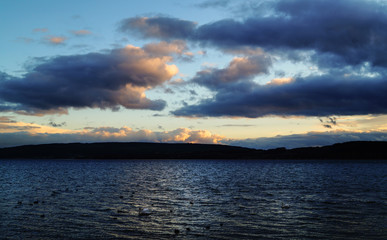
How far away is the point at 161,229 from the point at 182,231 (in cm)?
177

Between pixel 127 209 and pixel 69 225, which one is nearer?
pixel 69 225

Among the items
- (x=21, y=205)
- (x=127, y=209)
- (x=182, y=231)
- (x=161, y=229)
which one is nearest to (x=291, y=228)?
(x=182, y=231)

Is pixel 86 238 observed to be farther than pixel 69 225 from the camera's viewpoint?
No

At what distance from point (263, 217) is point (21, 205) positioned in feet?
83.9

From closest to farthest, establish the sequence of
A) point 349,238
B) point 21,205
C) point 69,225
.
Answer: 1. point 349,238
2. point 69,225
3. point 21,205

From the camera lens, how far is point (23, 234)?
23.8 m

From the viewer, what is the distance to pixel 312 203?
37.2 m

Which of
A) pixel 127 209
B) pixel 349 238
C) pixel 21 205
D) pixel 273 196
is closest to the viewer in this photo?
pixel 349 238

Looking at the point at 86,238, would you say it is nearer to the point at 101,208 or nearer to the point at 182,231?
the point at 182,231

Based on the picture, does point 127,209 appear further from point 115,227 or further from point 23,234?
point 23,234

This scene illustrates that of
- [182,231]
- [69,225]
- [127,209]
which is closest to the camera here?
[182,231]

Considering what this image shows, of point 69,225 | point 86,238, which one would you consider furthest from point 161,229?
point 69,225

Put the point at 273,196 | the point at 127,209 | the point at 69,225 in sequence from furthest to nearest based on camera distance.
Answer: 1. the point at 273,196
2. the point at 127,209
3. the point at 69,225

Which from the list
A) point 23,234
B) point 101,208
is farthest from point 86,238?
point 101,208
